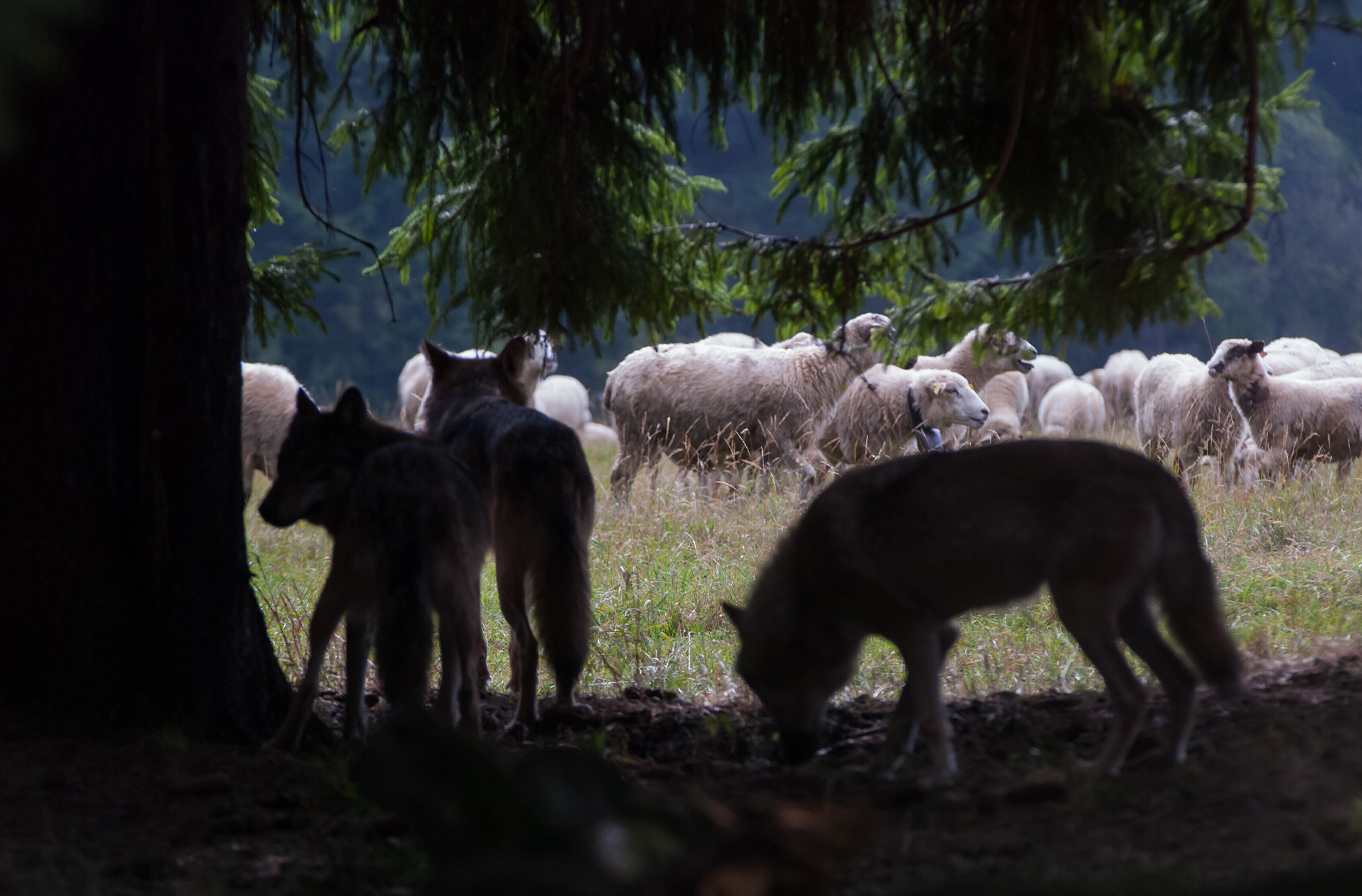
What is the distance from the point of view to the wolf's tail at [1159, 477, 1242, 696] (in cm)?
300

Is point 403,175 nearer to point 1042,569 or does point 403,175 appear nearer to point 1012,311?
point 1012,311

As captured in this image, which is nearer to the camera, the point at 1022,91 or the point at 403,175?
the point at 1022,91

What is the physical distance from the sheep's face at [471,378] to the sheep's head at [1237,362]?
779 cm

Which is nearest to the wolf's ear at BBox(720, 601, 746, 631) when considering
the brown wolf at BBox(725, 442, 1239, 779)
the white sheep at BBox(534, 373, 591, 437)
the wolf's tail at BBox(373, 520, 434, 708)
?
the brown wolf at BBox(725, 442, 1239, 779)

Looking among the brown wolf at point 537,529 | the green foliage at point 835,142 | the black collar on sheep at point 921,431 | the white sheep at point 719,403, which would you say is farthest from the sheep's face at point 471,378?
the black collar on sheep at point 921,431

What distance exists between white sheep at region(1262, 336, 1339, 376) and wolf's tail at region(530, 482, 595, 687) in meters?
12.1

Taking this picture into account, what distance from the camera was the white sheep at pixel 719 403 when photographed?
1130 cm

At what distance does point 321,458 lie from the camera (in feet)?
13.1

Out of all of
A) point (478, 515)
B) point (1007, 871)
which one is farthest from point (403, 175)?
point (1007, 871)

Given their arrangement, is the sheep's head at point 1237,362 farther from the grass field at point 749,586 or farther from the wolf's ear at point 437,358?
the wolf's ear at point 437,358

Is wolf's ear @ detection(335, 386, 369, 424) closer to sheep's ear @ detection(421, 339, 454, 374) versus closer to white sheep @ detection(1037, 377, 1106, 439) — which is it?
sheep's ear @ detection(421, 339, 454, 374)

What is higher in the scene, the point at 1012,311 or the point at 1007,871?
the point at 1012,311

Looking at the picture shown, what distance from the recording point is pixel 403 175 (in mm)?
5520

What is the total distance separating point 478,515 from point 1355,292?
40468mm
